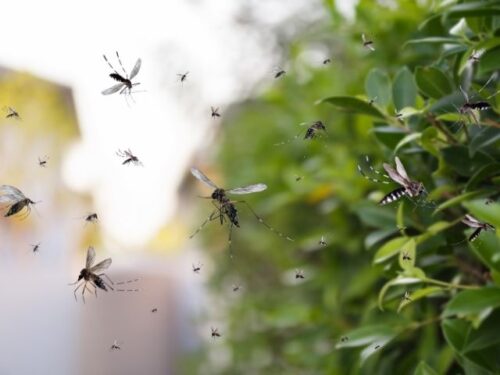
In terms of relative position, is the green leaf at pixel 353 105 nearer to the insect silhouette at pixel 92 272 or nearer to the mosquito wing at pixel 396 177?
the mosquito wing at pixel 396 177

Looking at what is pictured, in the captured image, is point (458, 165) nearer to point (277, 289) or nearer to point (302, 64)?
point (302, 64)

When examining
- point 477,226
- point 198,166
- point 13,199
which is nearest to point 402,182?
point 477,226

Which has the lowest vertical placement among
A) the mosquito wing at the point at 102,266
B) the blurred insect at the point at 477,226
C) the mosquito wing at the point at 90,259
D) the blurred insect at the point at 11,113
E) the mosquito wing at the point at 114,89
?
the blurred insect at the point at 477,226

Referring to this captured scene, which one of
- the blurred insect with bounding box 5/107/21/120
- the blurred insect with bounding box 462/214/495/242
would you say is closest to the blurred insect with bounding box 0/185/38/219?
the blurred insect with bounding box 5/107/21/120

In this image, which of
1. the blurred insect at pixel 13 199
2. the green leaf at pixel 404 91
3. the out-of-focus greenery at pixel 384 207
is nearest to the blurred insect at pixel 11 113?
the blurred insect at pixel 13 199

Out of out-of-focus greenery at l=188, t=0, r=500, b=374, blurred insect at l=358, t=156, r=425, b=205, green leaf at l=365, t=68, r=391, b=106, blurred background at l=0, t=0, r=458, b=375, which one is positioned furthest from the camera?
blurred background at l=0, t=0, r=458, b=375

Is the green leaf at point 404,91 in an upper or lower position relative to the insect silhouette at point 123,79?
lower

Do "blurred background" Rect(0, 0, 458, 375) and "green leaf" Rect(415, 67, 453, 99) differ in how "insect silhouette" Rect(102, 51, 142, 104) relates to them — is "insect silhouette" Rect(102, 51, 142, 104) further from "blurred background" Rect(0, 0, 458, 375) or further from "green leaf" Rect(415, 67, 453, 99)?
"green leaf" Rect(415, 67, 453, 99)
